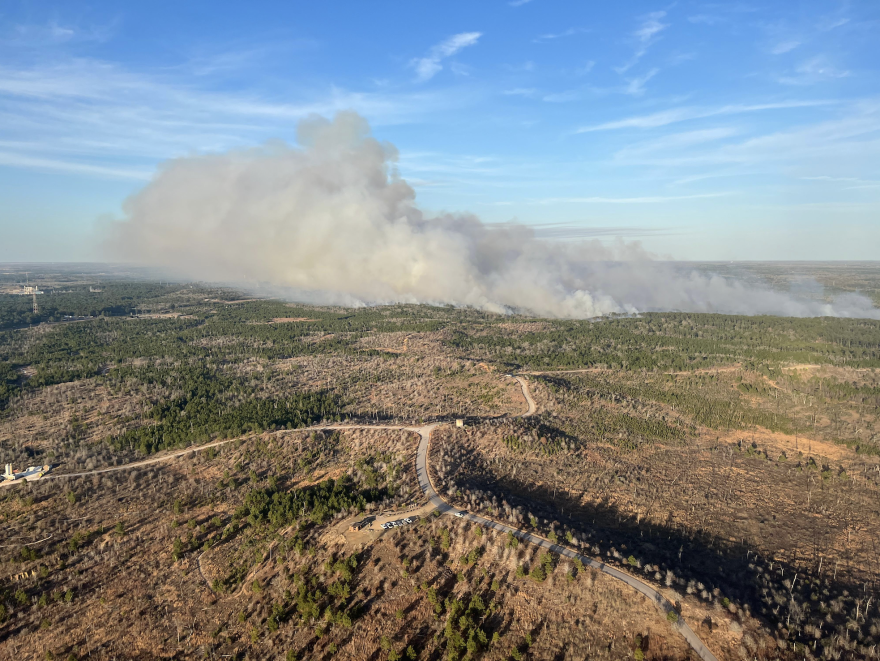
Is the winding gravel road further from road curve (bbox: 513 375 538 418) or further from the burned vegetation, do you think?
the burned vegetation

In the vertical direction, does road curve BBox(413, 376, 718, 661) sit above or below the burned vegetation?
above

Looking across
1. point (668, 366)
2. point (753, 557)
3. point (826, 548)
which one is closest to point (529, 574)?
point (753, 557)

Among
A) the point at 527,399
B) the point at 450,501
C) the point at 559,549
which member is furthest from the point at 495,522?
the point at 527,399

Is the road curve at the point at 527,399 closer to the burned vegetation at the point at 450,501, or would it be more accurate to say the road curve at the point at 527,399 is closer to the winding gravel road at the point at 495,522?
the winding gravel road at the point at 495,522

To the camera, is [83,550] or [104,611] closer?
[104,611]

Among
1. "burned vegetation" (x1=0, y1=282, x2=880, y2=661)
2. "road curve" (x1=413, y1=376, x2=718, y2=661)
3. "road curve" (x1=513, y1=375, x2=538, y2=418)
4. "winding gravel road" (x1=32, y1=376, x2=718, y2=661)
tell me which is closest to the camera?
"road curve" (x1=413, y1=376, x2=718, y2=661)

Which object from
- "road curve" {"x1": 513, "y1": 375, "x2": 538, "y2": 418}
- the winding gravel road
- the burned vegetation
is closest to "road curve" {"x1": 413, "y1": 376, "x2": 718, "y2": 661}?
the winding gravel road

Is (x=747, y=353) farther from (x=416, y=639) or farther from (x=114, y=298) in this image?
(x=114, y=298)

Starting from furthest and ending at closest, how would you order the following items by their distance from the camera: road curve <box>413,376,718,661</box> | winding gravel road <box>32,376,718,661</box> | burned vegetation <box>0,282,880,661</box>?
burned vegetation <box>0,282,880,661</box>
winding gravel road <box>32,376,718,661</box>
road curve <box>413,376,718,661</box>
